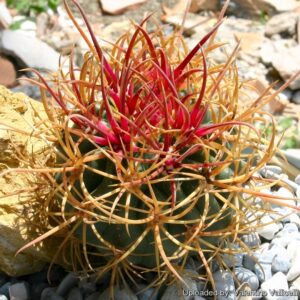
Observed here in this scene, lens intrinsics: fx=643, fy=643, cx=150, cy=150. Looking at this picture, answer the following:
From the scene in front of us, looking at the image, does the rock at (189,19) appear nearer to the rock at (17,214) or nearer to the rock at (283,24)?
the rock at (283,24)

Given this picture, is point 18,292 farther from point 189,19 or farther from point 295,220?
point 189,19

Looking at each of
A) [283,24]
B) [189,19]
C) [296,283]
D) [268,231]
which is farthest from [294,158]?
[189,19]

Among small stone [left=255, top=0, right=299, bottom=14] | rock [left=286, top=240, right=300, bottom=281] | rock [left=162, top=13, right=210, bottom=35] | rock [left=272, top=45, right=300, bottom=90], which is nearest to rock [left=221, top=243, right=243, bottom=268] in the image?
rock [left=286, top=240, right=300, bottom=281]

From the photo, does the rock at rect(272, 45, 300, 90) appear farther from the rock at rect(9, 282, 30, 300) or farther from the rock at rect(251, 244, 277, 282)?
the rock at rect(9, 282, 30, 300)

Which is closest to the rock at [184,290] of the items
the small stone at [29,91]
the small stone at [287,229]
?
the small stone at [287,229]

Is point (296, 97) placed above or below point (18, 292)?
below

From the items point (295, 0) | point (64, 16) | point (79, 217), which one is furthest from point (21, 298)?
point (295, 0)
